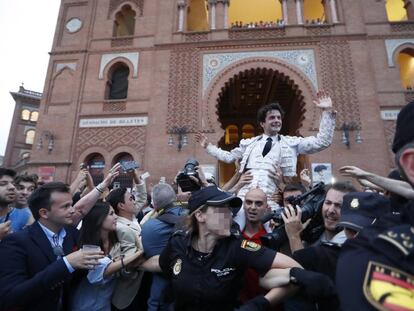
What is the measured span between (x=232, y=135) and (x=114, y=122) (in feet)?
27.5

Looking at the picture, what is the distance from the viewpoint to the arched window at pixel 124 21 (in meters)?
15.4

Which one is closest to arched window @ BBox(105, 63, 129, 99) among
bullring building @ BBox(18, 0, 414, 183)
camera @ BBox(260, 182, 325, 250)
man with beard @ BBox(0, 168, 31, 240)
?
bullring building @ BBox(18, 0, 414, 183)

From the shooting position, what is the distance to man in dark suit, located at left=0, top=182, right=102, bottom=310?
1931 mm

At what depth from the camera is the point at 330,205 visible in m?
2.35

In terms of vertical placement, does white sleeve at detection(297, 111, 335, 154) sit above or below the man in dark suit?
above

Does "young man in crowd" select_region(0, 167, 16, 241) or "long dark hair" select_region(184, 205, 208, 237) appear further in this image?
"young man in crowd" select_region(0, 167, 16, 241)

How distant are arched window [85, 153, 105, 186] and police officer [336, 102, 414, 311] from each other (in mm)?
12892

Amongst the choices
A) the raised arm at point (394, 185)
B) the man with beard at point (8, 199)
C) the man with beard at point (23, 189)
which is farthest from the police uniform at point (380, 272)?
the man with beard at point (23, 189)

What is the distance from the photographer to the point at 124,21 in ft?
53.6

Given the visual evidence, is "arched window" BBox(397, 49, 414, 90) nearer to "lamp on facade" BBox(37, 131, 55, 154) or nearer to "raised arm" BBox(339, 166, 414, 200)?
"raised arm" BBox(339, 166, 414, 200)

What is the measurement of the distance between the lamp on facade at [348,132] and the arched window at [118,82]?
418 inches

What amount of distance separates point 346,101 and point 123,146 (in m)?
10.3

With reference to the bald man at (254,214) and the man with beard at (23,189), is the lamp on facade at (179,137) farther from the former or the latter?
the bald man at (254,214)

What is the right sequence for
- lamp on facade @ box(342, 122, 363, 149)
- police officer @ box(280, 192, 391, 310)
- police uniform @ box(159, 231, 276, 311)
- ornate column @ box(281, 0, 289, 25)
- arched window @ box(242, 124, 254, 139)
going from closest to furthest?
1. police officer @ box(280, 192, 391, 310)
2. police uniform @ box(159, 231, 276, 311)
3. lamp on facade @ box(342, 122, 363, 149)
4. ornate column @ box(281, 0, 289, 25)
5. arched window @ box(242, 124, 254, 139)
